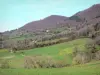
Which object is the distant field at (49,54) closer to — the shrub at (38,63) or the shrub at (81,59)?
the shrub at (81,59)

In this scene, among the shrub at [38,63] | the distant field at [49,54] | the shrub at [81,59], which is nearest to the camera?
the shrub at [38,63]

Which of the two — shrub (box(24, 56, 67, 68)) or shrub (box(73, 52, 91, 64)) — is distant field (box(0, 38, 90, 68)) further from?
shrub (box(24, 56, 67, 68))

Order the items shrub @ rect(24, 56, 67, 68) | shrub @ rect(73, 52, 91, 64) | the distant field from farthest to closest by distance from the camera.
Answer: the distant field < shrub @ rect(73, 52, 91, 64) < shrub @ rect(24, 56, 67, 68)

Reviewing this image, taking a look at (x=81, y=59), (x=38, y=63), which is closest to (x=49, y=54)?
(x=81, y=59)

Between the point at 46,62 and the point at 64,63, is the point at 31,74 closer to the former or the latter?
the point at 46,62

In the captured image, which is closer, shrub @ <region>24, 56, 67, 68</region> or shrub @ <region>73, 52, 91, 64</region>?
shrub @ <region>24, 56, 67, 68</region>

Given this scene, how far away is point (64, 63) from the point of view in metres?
53.2

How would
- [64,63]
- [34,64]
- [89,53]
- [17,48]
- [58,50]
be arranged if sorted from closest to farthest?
[34,64] < [64,63] < [89,53] < [58,50] < [17,48]

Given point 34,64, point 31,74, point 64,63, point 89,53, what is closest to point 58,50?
point 89,53

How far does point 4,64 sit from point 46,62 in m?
9.93

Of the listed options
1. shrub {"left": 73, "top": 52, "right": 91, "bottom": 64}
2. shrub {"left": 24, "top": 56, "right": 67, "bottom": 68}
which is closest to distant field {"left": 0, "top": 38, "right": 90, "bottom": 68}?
shrub {"left": 73, "top": 52, "right": 91, "bottom": 64}

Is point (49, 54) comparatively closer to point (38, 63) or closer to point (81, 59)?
point (81, 59)

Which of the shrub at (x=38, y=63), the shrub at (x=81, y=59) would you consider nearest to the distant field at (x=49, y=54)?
the shrub at (x=81, y=59)

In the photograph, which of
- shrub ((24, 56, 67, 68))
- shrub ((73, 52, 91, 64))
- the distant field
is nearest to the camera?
shrub ((24, 56, 67, 68))
